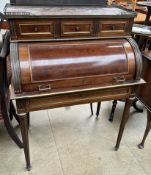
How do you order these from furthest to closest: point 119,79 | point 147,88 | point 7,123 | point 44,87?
point 147,88 < point 7,123 < point 119,79 < point 44,87

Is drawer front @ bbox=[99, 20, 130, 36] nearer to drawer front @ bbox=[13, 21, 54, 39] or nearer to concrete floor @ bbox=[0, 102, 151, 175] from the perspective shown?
drawer front @ bbox=[13, 21, 54, 39]

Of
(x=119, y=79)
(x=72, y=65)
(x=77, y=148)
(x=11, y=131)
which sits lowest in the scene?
(x=77, y=148)

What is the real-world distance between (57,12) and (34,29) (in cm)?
20

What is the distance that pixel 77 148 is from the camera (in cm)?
180

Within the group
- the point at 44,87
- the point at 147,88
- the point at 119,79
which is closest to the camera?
the point at 44,87

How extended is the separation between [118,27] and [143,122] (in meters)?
1.24

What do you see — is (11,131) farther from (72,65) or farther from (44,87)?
(72,65)

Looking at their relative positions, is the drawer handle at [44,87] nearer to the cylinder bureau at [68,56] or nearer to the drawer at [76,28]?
the cylinder bureau at [68,56]

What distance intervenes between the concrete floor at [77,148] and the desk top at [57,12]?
1.16 m

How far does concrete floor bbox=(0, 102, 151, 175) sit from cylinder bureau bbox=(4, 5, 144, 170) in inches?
13.9

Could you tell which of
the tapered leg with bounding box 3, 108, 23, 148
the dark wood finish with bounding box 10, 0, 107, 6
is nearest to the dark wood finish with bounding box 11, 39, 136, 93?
the dark wood finish with bounding box 10, 0, 107, 6

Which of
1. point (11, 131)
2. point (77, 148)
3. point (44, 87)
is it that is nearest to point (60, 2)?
point (44, 87)

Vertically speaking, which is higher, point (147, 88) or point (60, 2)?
point (60, 2)

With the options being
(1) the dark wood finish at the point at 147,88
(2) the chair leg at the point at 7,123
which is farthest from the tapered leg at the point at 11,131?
(1) the dark wood finish at the point at 147,88
